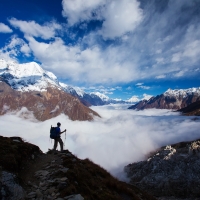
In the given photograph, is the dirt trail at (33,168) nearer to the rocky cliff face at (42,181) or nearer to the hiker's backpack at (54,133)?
the rocky cliff face at (42,181)

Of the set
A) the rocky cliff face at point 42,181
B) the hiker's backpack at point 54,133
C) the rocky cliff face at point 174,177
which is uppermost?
the hiker's backpack at point 54,133

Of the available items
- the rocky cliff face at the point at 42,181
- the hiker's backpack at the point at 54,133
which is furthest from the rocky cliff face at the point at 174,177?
the rocky cliff face at the point at 42,181

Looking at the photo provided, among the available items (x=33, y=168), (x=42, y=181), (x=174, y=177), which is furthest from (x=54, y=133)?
(x=174, y=177)

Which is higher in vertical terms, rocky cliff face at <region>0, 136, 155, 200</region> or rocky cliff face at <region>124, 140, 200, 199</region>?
rocky cliff face at <region>0, 136, 155, 200</region>

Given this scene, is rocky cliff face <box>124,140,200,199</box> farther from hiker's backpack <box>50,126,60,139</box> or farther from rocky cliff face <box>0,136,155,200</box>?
rocky cliff face <box>0,136,155,200</box>

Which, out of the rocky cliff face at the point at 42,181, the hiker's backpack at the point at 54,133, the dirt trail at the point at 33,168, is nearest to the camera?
the rocky cliff face at the point at 42,181

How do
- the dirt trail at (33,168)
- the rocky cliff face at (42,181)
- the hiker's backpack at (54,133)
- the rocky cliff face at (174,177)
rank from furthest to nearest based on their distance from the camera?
the rocky cliff face at (174,177) < the hiker's backpack at (54,133) < the dirt trail at (33,168) < the rocky cliff face at (42,181)

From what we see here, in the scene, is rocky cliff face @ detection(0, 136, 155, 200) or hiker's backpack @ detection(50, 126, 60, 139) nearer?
rocky cliff face @ detection(0, 136, 155, 200)

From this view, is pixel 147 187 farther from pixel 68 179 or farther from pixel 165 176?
pixel 68 179

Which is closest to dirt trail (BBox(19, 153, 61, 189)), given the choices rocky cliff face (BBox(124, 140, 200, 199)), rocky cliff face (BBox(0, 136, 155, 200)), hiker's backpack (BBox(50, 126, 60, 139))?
rocky cliff face (BBox(0, 136, 155, 200))

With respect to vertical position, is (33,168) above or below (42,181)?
above

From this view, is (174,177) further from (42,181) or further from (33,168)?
(42,181)

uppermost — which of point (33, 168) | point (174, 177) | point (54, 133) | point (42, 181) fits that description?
point (54, 133)

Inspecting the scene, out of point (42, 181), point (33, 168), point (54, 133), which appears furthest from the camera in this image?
point (54, 133)
